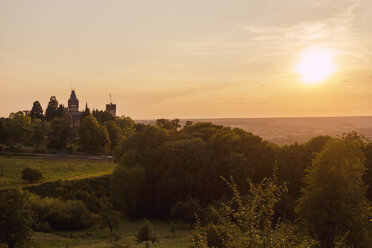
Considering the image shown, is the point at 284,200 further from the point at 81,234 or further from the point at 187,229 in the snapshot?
the point at 81,234

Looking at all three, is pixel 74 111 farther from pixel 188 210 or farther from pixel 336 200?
pixel 336 200

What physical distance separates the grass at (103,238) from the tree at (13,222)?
226 inches

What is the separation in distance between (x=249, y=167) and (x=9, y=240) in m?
33.4

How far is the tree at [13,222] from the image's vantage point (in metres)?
30.3

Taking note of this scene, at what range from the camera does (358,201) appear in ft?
94.7

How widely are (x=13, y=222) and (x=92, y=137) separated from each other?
61.7 metres

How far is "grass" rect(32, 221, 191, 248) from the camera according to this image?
34625mm

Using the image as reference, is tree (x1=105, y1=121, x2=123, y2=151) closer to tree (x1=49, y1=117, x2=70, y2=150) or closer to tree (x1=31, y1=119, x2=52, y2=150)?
tree (x1=49, y1=117, x2=70, y2=150)

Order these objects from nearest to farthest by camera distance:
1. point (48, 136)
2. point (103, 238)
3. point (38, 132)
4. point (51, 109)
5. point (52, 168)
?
point (103, 238), point (52, 168), point (38, 132), point (48, 136), point (51, 109)

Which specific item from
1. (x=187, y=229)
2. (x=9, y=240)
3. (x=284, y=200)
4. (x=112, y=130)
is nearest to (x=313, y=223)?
(x=284, y=200)

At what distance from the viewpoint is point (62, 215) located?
46344mm

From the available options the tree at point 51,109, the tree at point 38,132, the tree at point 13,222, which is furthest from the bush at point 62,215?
the tree at point 51,109

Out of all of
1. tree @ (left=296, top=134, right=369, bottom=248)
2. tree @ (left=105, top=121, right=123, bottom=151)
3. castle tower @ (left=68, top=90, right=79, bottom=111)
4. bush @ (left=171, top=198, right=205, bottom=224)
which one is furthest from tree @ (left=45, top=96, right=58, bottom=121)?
tree @ (left=296, top=134, right=369, bottom=248)

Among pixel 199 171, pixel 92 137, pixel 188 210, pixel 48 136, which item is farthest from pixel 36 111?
pixel 188 210
